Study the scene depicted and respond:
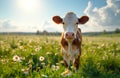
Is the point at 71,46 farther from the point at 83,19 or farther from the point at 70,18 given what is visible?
the point at 83,19

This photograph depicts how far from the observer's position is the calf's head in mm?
7379

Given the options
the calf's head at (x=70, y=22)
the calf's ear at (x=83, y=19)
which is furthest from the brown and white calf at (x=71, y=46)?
the calf's ear at (x=83, y=19)

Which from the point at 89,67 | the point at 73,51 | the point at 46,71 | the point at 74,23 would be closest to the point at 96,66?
the point at 89,67

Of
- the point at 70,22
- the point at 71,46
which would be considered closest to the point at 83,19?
the point at 70,22

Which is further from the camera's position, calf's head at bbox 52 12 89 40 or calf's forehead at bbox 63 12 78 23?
calf's forehead at bbox 63 12 78 23

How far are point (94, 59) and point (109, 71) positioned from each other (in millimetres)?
871

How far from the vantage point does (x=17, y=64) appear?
6.54m

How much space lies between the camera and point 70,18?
8211 millimetres

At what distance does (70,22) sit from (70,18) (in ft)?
0.63

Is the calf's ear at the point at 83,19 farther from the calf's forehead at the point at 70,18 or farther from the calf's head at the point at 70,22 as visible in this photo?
the calf's forehead at the point at 70,18

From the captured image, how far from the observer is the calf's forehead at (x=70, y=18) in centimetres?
813

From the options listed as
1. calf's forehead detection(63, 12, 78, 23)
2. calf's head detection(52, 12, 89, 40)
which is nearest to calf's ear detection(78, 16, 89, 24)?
calf's head detection(52, 12, 89, 40)

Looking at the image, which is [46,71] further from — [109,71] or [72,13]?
[72,13]

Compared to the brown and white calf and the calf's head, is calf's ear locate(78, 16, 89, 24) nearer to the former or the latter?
the calf's head
